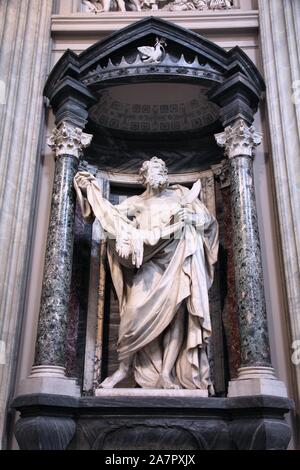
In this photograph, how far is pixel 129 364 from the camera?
4.60 m

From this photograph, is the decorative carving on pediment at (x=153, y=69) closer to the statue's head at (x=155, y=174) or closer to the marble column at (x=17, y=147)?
the marble column at (x=17, y=147)

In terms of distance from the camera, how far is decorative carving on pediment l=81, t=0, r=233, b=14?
19.9 feet

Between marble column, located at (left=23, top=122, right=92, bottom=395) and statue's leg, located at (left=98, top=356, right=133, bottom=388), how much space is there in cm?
31

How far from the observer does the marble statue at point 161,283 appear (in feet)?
14.7

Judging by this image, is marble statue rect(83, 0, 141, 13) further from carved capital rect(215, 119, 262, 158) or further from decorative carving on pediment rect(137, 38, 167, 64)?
carved capital rect(215, 119, 262, 158)

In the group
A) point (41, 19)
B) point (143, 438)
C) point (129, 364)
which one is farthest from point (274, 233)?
point (41, 19)

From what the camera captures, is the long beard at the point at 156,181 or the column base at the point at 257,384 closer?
the column base at the point at 257,384

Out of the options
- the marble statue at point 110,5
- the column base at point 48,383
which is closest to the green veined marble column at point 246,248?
the column base at point 48,383

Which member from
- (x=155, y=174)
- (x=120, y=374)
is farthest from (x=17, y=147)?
(x=120, y=374)

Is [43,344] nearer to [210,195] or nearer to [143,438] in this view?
[143,438]

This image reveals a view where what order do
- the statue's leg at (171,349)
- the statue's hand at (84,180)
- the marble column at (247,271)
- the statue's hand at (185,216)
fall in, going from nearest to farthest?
the marble column at (247,271)
the statue's leg at (171,349)
the statue's hand at (185,216)
the statue's hand at (84,180)

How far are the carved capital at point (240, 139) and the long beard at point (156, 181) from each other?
65 cm

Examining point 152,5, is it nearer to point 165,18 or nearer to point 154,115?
point 165,18
